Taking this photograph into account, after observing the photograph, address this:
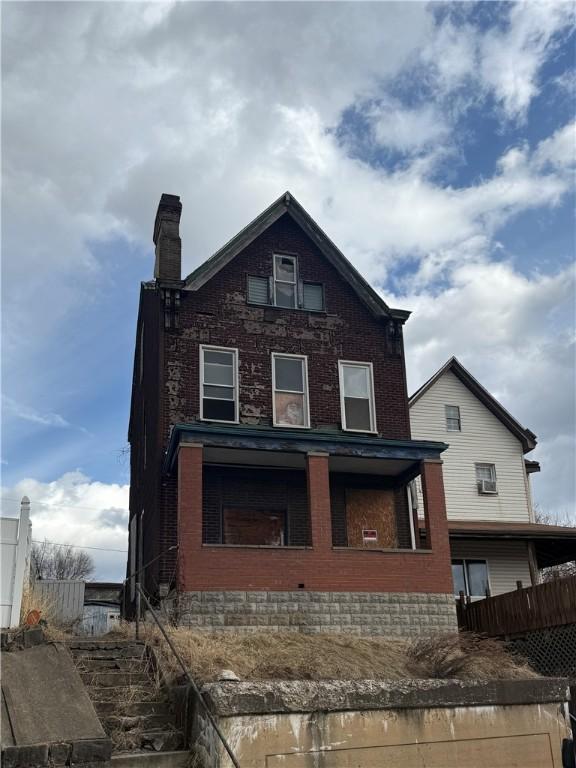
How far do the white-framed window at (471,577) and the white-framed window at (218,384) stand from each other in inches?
388

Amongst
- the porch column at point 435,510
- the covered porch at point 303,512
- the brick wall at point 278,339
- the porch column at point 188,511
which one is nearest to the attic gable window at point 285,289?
the brick wall at point 278,339

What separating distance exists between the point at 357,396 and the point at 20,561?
11113 millimetres

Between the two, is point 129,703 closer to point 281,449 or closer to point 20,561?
point 20,561

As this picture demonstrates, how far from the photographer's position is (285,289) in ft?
71.2

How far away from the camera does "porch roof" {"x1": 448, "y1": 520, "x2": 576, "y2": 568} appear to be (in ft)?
75.6

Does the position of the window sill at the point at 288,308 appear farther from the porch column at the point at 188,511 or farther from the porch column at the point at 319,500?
the porch column at the point at 188,511

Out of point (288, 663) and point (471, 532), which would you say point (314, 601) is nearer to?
point (288, 663)

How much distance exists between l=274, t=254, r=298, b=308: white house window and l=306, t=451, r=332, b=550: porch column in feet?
19.0

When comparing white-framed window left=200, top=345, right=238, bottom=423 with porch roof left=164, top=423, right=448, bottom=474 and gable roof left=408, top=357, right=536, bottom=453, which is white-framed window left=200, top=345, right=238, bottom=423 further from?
gable roof left=408, top=357, right=536, bottom=453

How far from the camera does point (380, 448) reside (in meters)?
17.9

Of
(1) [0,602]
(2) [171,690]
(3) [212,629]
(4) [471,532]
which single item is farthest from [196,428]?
(4) [471,532]

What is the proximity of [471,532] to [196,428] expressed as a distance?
34.2 ft

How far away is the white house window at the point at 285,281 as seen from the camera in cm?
2152

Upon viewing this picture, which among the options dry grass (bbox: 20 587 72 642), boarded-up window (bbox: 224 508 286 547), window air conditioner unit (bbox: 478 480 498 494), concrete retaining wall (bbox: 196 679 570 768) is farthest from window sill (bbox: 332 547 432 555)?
window air conditioner unit (bbox: 478 480 498 494)
